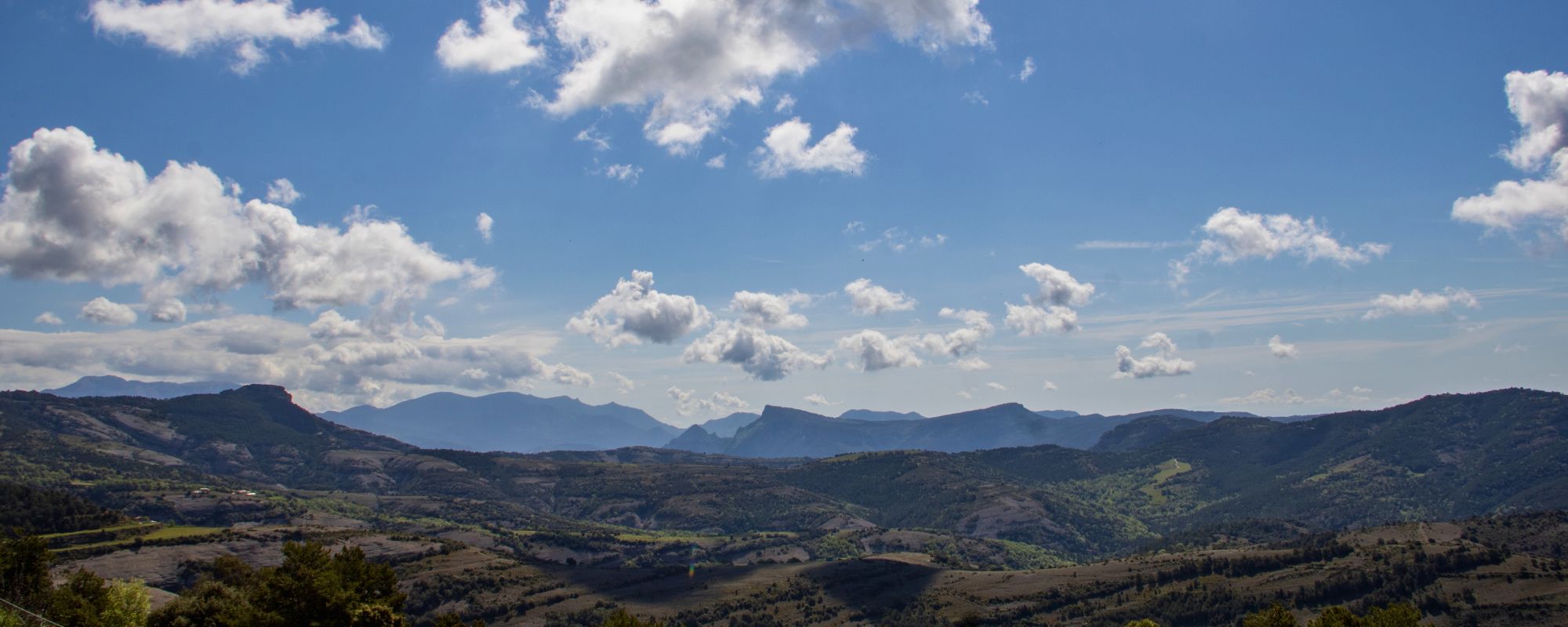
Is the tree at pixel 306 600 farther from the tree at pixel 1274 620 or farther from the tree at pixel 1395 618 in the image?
the tree at pixel 1395 618

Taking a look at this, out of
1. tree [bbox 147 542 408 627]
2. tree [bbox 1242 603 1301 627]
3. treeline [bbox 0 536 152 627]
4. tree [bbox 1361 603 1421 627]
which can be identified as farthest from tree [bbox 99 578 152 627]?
tree [bbox 1361 603 1421 627]

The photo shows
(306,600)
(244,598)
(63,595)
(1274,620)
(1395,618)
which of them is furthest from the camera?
(244,598)

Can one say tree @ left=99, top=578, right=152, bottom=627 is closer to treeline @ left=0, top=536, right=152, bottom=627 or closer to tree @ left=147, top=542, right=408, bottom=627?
treeline @ left=0, top=536, right=152, bottom=627

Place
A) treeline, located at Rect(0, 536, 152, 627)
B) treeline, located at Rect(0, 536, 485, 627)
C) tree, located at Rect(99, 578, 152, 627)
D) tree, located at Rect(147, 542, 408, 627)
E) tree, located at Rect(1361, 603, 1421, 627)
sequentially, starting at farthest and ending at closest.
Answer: tree, located at Rect(1361, 603, 1421, 627) < tree, located at Rect(99, 578, 152, 627) < treeline, located at Rect(0, 536, 152, 627) < treeline, located at Rect(0, 536, 485, 627) < tree, located at Rect(147, 542, 408, 627)

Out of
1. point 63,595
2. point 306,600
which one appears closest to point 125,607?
point 63,595

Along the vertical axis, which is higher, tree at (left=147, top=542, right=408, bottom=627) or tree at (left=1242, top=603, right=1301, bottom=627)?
tree at (left=147, top=542, right=408, bottom=627)

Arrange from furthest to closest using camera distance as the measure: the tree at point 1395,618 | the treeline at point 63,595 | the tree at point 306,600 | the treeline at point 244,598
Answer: the tree at point 1395,618, the treeline at point 63,595, the treeline at point 244,598, the tree at point 306,600

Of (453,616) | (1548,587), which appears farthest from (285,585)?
(1548,587)

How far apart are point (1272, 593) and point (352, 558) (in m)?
197

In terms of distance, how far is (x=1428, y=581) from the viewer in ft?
648

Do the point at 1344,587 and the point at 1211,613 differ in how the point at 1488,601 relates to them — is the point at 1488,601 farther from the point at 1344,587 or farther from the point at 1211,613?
the point at 1211,613

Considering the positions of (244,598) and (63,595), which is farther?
(244,598)

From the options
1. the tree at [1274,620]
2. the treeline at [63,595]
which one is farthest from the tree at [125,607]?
the tree at [1274,620]

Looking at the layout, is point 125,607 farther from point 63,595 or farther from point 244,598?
point 244,598
